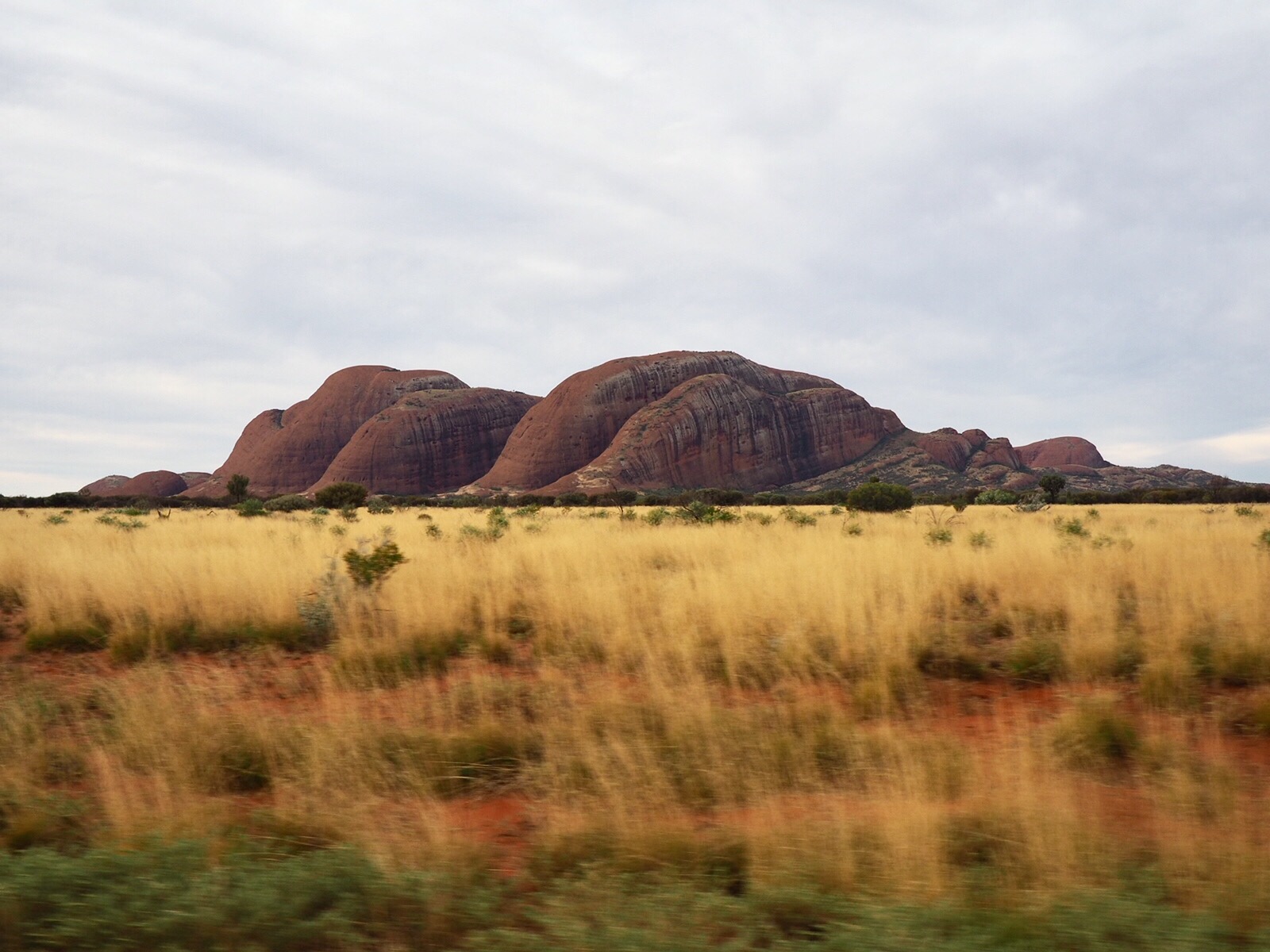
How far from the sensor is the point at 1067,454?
17625 centimetres

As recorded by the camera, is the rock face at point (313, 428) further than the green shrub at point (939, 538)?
Yes

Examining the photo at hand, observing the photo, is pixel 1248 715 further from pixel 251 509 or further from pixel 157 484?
pixel 157 484

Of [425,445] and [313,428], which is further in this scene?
[313,428]

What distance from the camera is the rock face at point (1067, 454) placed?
174375 mm

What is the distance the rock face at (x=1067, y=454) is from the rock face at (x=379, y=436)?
12839 centimetres

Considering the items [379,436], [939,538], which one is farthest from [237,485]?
[379,436]

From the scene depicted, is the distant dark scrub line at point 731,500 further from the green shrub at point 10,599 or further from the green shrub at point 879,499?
the green shrub at point 10,599

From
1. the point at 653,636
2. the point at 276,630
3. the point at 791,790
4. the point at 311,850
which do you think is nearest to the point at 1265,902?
the point at 791,790

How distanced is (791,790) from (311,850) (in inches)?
105

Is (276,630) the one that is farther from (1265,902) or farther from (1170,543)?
(1170,543)

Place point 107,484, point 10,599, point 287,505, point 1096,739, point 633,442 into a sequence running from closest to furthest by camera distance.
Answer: point 1096,739 → point 10,599 → point 287,505 → point 633,442 → point 107,484

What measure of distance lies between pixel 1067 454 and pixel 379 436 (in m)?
162

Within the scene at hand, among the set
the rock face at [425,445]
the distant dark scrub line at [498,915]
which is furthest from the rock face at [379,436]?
the distant dark scrub line at [498,915]

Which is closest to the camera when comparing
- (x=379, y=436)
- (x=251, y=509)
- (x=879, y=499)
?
(x=879, y=499)
